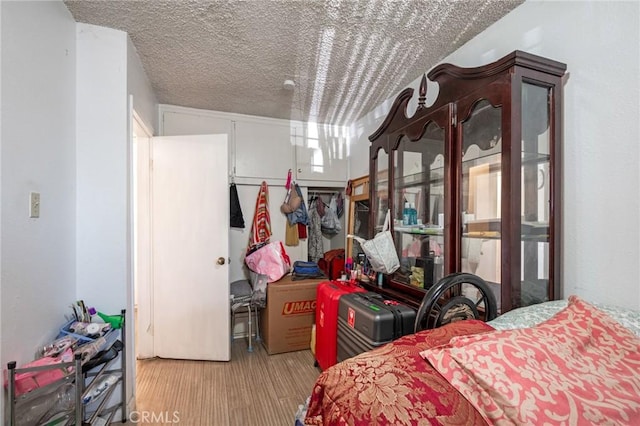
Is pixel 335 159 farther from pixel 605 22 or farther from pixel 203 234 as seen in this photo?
pixel 605 22

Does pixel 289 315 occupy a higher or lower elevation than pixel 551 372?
lower

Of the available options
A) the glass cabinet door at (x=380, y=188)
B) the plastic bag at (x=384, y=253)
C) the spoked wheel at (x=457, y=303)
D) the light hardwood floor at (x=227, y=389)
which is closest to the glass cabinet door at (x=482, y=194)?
the spoked wheel at (x=457, y=303)

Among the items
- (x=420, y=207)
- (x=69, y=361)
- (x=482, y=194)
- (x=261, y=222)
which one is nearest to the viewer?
(x=69, y=361)

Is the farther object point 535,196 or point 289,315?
point 289,315

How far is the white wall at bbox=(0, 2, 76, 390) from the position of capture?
1.14 meters

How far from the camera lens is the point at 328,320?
6.83 ft

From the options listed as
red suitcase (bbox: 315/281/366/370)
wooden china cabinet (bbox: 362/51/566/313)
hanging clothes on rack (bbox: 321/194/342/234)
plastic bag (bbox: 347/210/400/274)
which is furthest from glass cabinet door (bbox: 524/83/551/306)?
hanging clothes on rack (bbox: 321/194/342/234)

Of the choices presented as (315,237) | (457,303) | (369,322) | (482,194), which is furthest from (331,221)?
(457,303)

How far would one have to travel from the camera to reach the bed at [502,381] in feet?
1.95

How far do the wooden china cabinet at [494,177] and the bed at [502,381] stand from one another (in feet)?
1.22

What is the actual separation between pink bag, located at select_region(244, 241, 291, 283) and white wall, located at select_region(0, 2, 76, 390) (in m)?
1.38

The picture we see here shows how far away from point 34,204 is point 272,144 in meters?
2.20

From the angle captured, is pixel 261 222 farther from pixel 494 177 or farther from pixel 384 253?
pixel 494 177

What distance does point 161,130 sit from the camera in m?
2.86
